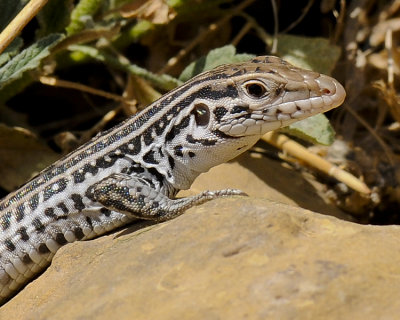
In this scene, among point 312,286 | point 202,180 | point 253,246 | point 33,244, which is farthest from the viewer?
point 202,180

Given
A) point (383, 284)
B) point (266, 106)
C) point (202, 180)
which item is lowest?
point (202, 180)

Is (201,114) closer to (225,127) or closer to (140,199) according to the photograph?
(225,127)

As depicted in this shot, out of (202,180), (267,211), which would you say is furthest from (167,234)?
(202,180)

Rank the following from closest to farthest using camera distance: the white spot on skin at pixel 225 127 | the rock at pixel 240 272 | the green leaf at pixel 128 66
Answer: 1. the rock at pixel 240 272
2. the white spot on skin at pixel 225 127
3. the green leaf at pixel 128 66

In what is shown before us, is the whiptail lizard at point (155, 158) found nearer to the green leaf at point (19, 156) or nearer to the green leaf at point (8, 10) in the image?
the green leaf at point (19, 156)

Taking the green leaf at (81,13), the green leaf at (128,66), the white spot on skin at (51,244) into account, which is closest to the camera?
the white spot on skin at (51,244)

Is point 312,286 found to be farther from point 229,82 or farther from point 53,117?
point 53,117

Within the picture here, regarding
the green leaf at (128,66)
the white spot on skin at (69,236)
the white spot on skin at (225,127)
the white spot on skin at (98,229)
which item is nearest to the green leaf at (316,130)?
the green leaf at (128,66)
